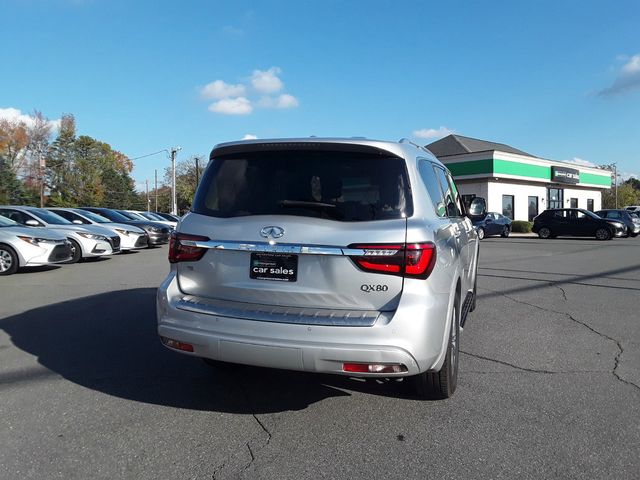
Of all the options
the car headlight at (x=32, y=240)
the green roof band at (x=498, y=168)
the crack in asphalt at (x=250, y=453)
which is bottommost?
the crack in asphalt at (x=250, y=453)

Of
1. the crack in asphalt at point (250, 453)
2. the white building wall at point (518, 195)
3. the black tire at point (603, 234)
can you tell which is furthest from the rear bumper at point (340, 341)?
the white building wall at point (518, 195)

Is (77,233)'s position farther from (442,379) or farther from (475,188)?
(475,188)

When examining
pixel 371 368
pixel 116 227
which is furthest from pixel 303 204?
pixel 116 227

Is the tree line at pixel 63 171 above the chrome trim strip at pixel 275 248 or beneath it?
above

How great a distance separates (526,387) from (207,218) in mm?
2836

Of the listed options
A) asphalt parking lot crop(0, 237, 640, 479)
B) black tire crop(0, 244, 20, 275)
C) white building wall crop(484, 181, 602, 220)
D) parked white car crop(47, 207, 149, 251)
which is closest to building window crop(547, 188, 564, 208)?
white building wall crop(484, 181, 602, 220)

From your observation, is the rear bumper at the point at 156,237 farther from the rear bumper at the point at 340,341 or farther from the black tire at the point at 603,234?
the black tire at the point at 603,234

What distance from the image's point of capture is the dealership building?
119 ft

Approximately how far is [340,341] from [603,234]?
86.3 feet

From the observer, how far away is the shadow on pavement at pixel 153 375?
3875mm

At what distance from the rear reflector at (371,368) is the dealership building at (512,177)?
33.9 m

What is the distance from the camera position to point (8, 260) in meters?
10.8

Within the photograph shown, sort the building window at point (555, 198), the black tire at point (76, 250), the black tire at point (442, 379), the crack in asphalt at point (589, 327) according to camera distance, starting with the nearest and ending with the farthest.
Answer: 1. the black tire at point (442, 379)
2. the crack in asphalt at point (589, 327)
3. the black tire at point (76, 250)
4. the building window at point (555, 198)

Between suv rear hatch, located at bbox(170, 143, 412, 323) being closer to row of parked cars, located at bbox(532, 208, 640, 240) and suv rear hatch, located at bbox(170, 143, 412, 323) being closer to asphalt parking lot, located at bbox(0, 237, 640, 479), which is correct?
asphalt parking lot, located at bbox(0, 237, 640, 479)
